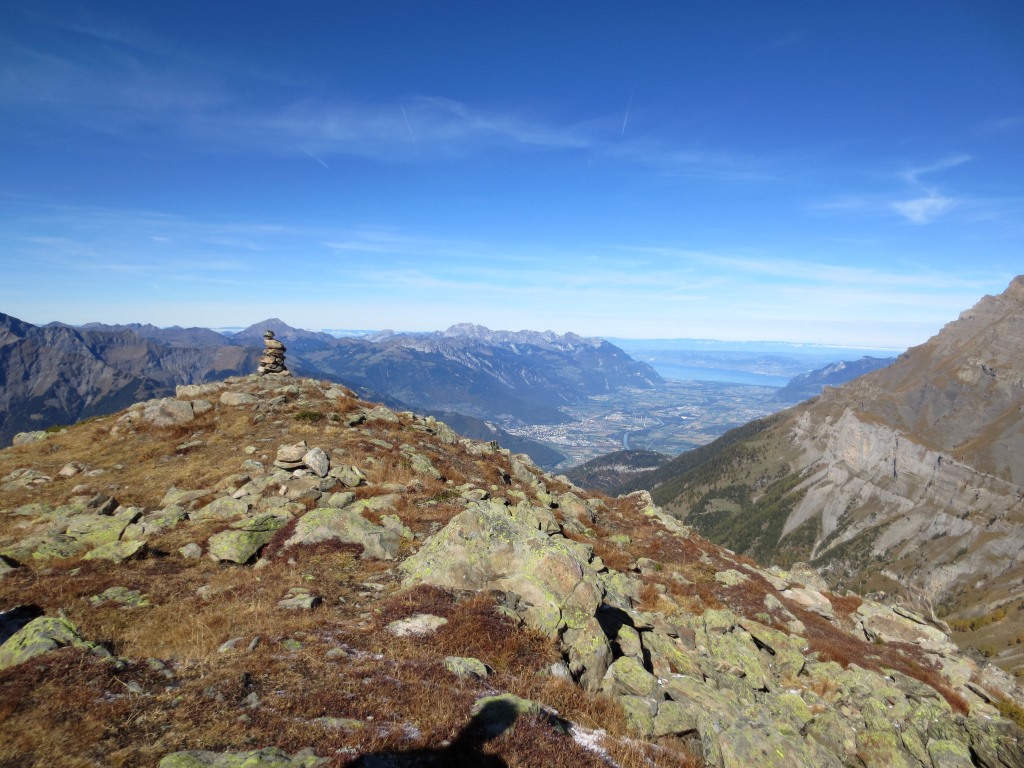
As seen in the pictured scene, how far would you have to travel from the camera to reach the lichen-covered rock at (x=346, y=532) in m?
19.0

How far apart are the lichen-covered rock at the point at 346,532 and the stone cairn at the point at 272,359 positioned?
33.5 meters

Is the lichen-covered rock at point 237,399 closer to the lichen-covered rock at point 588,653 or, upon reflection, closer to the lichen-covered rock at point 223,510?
the lichen-covered rock at point 223,510

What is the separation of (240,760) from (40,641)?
6.49m

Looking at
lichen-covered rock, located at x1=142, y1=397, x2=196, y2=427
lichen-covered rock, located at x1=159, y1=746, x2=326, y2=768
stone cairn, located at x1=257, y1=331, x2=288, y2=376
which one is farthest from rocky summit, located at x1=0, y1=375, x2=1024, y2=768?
stone cairn, located at x1=257, y1=331, x2=288, y2=376

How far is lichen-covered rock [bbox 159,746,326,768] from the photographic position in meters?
7.17

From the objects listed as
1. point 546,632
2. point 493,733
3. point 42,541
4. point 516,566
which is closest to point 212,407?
point 42,541

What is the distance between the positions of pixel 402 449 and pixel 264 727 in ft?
78.9

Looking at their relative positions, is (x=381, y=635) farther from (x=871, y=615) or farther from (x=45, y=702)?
(x=871, y=615)

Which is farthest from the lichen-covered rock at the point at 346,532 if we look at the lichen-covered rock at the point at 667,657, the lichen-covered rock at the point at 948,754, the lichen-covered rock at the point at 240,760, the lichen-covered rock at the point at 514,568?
the lichen-covered rock at the point at 948,754

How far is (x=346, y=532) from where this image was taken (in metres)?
19.7

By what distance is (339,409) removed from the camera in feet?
127

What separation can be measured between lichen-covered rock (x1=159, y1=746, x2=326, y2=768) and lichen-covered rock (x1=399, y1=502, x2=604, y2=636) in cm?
772

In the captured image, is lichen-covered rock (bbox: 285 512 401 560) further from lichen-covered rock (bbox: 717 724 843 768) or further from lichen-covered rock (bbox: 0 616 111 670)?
lichen-covered rock (bbox: 717 724 843 768)

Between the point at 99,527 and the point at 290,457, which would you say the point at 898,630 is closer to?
the point at 290,457
